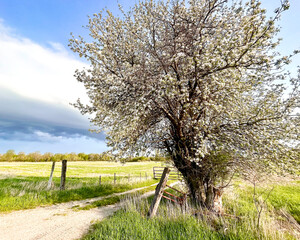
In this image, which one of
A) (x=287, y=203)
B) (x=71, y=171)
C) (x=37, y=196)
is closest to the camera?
(x=37, y=196)

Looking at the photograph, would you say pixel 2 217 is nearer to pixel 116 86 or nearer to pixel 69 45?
pixel 116 86

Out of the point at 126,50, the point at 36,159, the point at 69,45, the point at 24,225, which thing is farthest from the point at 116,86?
the point at 36,159

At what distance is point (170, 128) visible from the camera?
1152 centimetres

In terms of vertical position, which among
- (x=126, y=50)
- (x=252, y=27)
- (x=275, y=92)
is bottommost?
(x=275, y=92)

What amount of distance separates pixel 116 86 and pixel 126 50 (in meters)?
2.40

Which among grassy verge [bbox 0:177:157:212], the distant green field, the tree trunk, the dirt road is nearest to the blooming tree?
the tree trunk

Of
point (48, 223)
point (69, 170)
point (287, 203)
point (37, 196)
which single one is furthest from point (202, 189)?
point (69, 170)

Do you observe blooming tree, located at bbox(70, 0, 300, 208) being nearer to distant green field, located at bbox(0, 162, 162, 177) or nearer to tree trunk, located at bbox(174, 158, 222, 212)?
tree trunk, located at bbox(174, 158, 222, 212)

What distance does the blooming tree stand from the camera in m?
7.99

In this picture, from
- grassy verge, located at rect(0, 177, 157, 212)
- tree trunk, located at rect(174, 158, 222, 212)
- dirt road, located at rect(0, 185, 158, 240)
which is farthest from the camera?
grassy verge, located at rect(0, 177, 157, 212)

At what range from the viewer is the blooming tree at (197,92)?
315 inches

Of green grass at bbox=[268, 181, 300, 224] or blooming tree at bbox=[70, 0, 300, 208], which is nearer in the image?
blooming tree at bbox=[70, 0, 300, 208]

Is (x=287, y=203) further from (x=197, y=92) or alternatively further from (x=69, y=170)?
(x=69, y=170)

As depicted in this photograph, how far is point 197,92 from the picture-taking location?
815 centimetres
